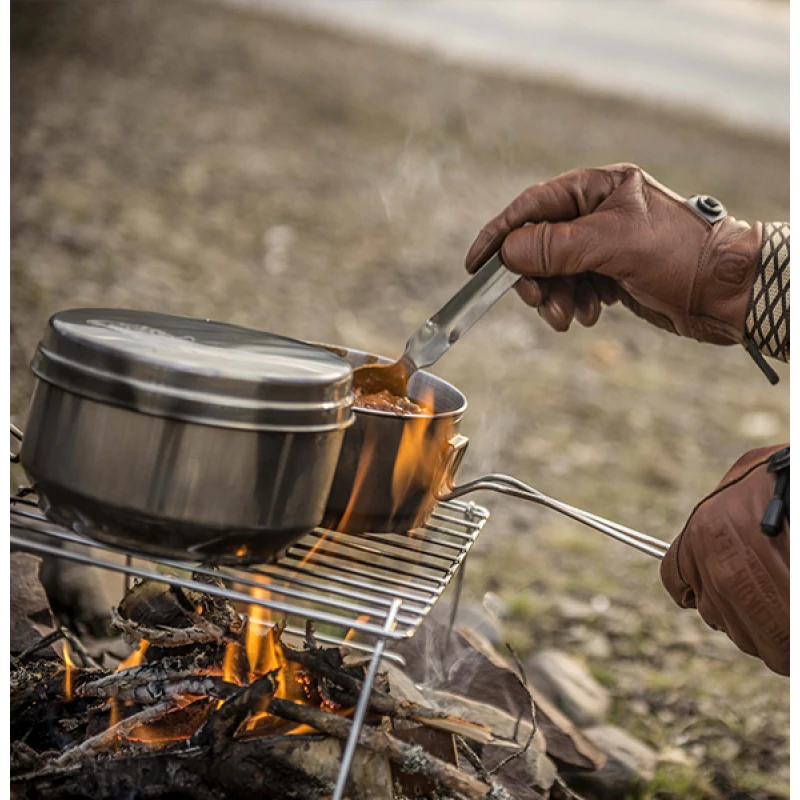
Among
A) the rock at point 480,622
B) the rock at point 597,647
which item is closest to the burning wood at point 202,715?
the rock at point 480,622

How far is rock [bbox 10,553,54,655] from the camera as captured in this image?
2320 millimetres

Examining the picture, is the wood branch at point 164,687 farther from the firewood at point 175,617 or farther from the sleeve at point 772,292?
the sleeve at point 772,292

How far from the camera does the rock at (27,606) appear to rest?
2.32 meters

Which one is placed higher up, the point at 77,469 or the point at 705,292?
the point at 705,292

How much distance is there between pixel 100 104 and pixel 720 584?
874cm

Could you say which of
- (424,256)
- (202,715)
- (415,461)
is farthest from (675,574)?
(424,256)

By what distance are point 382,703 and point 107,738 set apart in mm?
509

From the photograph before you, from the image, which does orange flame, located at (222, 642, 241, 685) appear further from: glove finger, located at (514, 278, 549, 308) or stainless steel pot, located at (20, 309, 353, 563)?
glove finger, located at (514, 278, 549, 308)

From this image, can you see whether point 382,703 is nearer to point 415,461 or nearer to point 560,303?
point 415,461

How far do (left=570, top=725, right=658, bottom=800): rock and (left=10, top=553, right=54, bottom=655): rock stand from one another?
1454 mm

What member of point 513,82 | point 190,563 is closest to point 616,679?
point 190,563

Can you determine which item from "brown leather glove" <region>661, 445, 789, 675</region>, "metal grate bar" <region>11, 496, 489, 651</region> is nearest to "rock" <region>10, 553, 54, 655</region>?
"metal grate bar" <region>11, 496, 489, 651</region>
